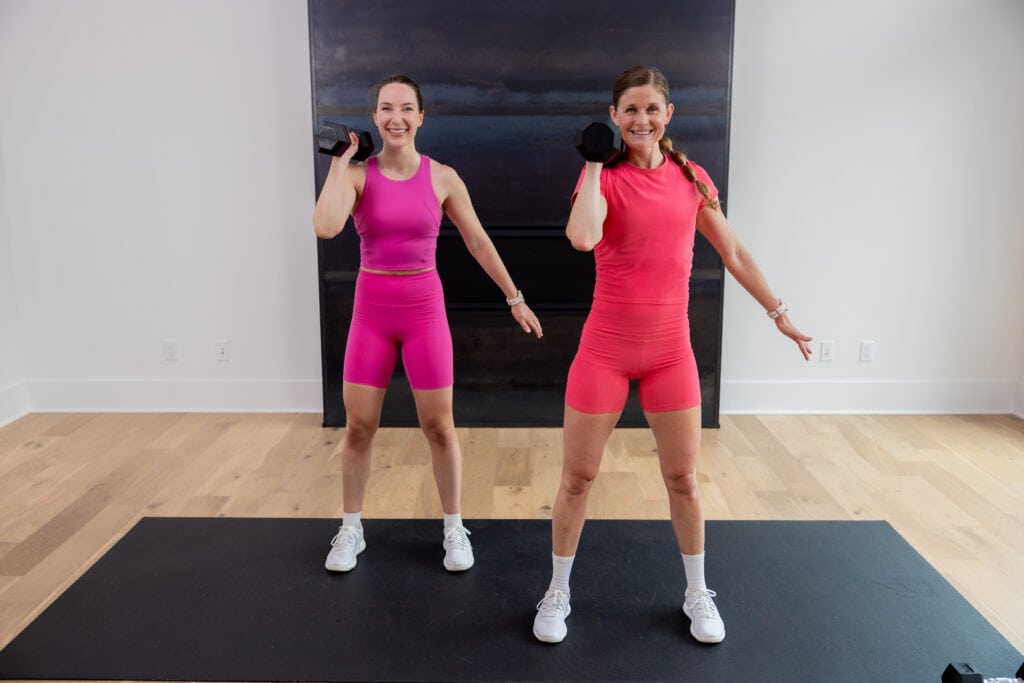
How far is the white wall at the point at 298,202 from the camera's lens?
13.4 feet

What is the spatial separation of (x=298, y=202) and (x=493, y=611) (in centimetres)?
267

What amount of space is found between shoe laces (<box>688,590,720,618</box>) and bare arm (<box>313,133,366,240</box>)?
1.43 m

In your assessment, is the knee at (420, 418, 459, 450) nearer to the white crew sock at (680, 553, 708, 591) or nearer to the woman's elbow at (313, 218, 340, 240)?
the woman's elbow at (313, 218, 340, 240)

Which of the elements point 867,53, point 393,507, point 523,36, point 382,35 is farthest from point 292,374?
point 867,53

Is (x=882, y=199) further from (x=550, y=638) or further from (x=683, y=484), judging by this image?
(x=550, y=638)

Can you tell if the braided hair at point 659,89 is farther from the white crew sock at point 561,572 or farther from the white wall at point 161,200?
the white wall at point 161,200

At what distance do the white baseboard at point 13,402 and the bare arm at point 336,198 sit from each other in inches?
113

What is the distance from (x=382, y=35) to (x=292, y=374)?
184 cm

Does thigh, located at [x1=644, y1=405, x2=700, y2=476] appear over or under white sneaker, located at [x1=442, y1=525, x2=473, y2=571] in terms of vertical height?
over

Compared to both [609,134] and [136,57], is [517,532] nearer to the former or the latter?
[609,134]

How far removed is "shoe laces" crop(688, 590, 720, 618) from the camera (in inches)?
86.0

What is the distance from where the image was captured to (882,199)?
4.24 metres

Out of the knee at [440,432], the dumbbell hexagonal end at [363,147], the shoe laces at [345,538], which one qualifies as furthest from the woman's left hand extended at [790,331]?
the shoe laces at [345,538]

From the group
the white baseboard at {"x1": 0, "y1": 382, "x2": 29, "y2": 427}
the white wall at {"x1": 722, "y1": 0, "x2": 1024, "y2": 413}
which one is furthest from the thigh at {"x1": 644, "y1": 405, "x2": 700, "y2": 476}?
the white baseboard at {"x1": 0, "y1": 382, "x2": 29, "y2": 427}
